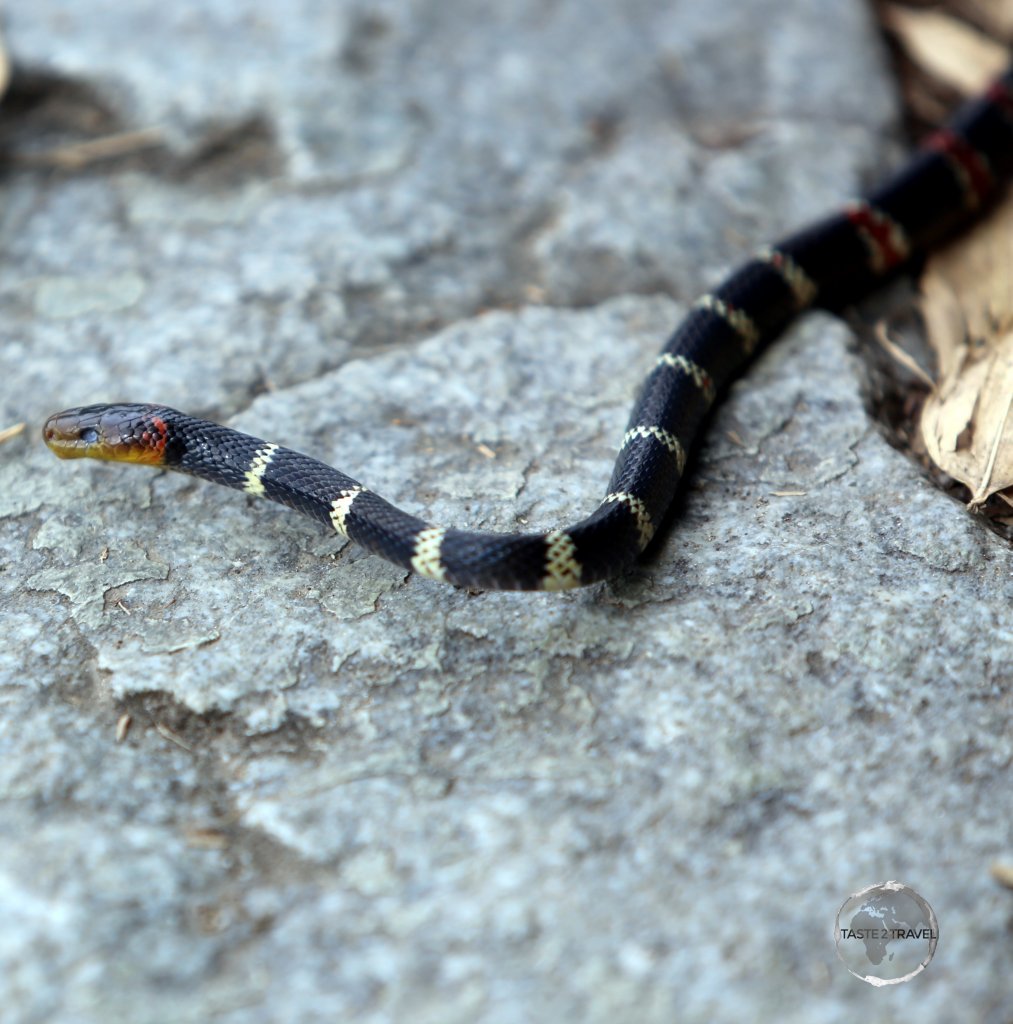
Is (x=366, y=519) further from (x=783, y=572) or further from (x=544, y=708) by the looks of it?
(x=783, y=572)

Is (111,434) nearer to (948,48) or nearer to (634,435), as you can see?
(634,435)

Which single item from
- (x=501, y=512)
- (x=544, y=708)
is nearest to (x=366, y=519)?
(x=501, y=512)

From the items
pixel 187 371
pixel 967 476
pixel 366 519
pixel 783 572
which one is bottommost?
pixel 187 371

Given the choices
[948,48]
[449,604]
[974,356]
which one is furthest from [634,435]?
[948,48]

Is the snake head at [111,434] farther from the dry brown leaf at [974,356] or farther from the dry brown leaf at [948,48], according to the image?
the dry brown leaf at [948,48]

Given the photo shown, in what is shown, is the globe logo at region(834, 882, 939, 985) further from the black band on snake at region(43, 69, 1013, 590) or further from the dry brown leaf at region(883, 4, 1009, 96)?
the dry brown leaf at region(883, 4, 1009, 96)
